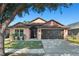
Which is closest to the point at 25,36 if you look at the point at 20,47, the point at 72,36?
the point at 20,47

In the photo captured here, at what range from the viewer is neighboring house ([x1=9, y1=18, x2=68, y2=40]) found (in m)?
5.93

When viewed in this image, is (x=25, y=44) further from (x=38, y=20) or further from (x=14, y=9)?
(x=14, y=9)

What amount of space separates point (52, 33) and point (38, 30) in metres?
0.21

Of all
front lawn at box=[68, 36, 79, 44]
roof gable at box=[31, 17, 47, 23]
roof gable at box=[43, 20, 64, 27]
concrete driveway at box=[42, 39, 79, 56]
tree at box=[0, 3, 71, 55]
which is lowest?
concrete driveway at box=[42, 39, 79, 56]

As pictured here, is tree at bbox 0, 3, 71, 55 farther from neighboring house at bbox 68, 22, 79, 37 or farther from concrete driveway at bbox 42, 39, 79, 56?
concrete driveway at bbox 42, 39, 79, 56

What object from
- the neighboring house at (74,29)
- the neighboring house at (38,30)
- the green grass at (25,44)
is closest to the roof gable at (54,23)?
the neighboring house at (38,30)

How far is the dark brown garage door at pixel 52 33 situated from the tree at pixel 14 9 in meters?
0.32

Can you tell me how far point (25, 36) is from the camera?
19.5 ft

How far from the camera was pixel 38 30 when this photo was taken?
19.6ft

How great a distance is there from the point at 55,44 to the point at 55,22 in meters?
0.33

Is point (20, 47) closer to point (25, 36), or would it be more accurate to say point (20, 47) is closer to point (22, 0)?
point (25, 36)

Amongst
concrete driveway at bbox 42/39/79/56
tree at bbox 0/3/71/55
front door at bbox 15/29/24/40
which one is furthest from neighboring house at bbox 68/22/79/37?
front door at bbox 15/29/24/40

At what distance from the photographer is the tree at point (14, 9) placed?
19.2 feet

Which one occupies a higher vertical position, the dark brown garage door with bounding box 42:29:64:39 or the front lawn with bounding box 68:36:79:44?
the dark brown garage door with bounding box 42:29:64:39
